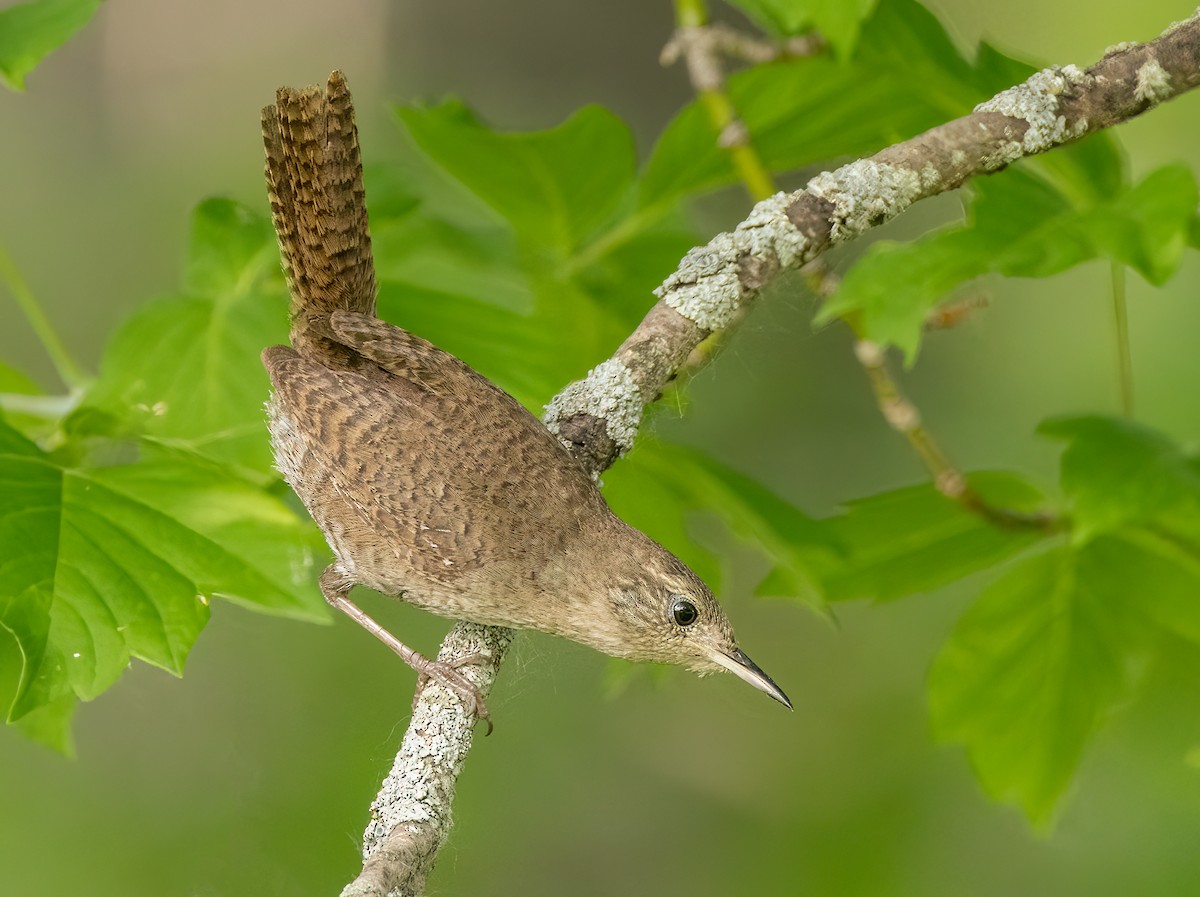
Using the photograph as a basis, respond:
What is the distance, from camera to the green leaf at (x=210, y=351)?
2.18 m

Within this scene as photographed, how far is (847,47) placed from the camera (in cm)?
191

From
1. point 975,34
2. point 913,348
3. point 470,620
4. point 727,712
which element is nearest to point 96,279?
point 727,712

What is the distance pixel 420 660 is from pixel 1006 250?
1.14 metres

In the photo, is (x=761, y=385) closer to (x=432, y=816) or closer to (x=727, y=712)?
(x=727, y=712)

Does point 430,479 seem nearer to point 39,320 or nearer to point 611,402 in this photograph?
point 611,402

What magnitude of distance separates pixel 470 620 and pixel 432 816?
0.39 meters

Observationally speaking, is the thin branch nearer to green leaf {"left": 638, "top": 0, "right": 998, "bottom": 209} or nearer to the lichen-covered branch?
green leaf {"left": 638, "top": 0, "right": 998, "bottom": 209}

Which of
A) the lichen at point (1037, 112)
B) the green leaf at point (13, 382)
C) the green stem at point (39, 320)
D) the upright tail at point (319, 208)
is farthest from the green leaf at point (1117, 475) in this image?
the green leaf at point (13, 382)

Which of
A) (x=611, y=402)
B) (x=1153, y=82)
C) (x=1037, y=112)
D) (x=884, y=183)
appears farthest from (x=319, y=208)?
(x=1153, y=82)

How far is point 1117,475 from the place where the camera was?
6.46 ft

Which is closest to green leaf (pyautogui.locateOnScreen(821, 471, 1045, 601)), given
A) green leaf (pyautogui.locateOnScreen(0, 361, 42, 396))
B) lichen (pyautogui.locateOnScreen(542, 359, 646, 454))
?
lichen (pyautogui.locateOnScreen(542, 359, 646, 454))

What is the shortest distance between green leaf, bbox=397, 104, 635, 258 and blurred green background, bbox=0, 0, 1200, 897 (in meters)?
0.52

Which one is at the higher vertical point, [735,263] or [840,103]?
[840,103]

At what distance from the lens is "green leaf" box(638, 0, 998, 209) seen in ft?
7.17
